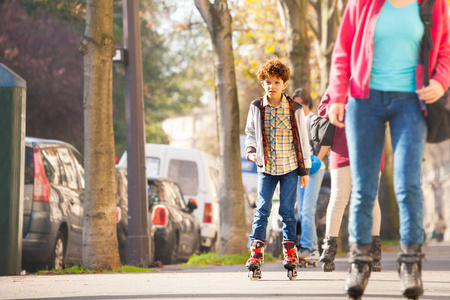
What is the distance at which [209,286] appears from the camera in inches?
299

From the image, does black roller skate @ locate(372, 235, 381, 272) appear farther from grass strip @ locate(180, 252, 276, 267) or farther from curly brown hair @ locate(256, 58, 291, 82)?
grass strip @ locate(180, 252, 276, 267)

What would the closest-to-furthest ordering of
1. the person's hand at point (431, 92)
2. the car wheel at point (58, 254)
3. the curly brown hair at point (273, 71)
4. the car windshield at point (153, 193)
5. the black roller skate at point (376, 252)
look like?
the person's hand at point (431, 92)
the curly brown hair at point (273, 71)
the black roller skate at point (376, 252)
the car wheel at point (58, 254)
the car windshield at point (153, 193)

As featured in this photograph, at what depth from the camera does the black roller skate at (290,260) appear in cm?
823

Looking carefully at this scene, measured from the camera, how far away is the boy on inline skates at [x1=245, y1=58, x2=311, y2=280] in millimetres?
8133

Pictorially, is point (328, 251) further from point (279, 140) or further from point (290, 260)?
point (279, 140)

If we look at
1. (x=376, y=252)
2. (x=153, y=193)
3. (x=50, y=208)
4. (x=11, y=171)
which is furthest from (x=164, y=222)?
(x=376, y=252)

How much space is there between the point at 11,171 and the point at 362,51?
5.60 meters

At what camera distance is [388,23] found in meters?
5.59

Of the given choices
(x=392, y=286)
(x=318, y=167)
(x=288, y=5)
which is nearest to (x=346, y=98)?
(x=392, y=286)

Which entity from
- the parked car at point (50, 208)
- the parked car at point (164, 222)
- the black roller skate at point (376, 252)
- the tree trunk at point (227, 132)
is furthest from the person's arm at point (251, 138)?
the parked car at point (164, 222)

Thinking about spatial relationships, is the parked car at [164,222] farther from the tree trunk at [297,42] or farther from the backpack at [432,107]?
the backpack at [432,107]

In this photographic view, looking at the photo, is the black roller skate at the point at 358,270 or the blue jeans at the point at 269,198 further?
the blue jeans at the point at 269,198

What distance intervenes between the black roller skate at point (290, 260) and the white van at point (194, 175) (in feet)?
40.4

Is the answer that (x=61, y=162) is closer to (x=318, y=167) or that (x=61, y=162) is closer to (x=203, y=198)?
(x=318, y=167)
